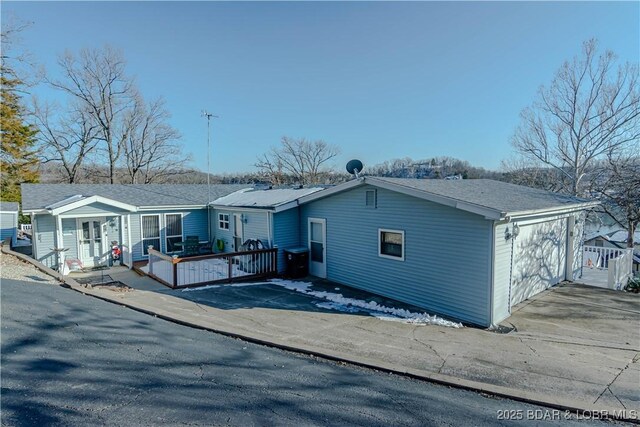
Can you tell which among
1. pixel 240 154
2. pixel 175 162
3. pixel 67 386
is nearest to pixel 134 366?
pixel 67 386

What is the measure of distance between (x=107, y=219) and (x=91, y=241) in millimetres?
1098

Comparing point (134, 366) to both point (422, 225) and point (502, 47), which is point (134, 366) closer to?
point (422, 225)

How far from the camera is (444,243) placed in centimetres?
827

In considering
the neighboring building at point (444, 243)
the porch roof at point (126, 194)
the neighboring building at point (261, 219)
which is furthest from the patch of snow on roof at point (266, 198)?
the porch roof at point (126, 194)

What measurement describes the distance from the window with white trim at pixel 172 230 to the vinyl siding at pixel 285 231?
6.18 m

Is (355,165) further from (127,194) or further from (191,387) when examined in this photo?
(127,194)

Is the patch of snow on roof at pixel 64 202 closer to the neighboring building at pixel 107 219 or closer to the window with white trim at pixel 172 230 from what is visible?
the neighboring building at pixel 107 219

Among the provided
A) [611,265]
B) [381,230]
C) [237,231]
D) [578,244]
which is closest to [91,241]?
[237,231]

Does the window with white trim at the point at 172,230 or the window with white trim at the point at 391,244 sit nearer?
the window with white trim at the point at 391,244

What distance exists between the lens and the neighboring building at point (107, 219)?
1355 cm

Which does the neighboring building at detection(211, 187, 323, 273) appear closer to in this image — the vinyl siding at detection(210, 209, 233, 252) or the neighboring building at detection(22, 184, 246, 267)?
the vinyl siding at detection(210, 209, 233, 252)

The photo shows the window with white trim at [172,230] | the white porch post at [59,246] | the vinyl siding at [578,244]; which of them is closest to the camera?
the vinyl siding at [578,244]

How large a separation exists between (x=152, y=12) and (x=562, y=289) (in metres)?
17.9

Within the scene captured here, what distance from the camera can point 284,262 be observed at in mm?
12430
